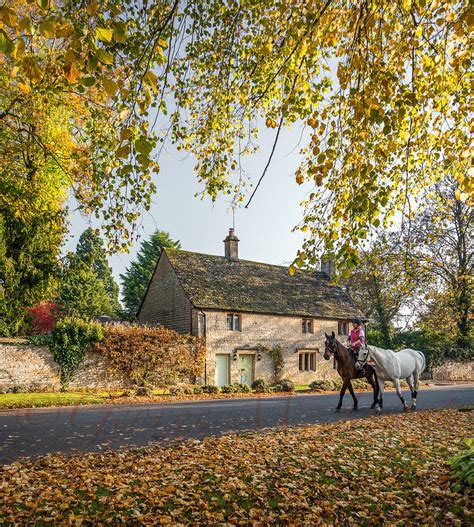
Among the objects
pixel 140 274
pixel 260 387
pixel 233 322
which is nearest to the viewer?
pixel 260 387

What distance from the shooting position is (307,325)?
34.3 m

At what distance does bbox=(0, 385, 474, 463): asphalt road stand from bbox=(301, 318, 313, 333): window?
16.9 meters

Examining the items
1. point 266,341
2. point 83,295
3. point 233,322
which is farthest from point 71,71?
point 83,295

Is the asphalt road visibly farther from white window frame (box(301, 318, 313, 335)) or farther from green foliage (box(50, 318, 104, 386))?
white window frame (box(301, 318, 313, 335))

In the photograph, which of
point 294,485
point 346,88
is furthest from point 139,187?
point 294,485

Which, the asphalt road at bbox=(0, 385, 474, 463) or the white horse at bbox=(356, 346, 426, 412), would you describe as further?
the white horse at bbox=(356, 346, 426, 412)

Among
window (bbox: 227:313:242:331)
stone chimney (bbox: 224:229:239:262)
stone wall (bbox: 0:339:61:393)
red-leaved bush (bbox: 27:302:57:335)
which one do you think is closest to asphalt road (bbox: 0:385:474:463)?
stone wall (bbox: 0:339:61:393)

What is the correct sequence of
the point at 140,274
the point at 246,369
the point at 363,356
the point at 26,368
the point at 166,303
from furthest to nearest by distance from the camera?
1. the point at 140,274
2. the point at 166,303
3. the point at 246,369
4. the point at 26,368
5. the point at 363,356

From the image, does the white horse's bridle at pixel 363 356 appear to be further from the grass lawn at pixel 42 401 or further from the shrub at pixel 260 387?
the shrub at pixel 260 387

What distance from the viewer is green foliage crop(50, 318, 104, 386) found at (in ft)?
75.9

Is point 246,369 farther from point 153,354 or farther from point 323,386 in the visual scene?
point 153,354

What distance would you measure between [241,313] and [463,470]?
25071 millimetres

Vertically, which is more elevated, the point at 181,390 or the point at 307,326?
the point at 307,326

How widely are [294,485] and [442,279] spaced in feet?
80.9
